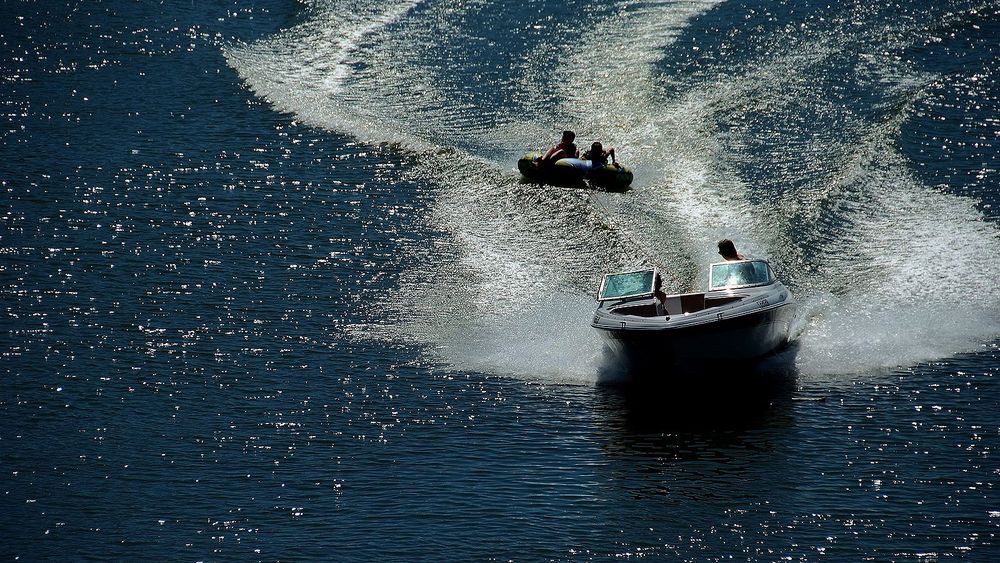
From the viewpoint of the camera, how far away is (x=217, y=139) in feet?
136

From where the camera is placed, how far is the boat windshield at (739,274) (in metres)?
27.6

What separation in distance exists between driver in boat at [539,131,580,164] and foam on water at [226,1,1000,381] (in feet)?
3.12

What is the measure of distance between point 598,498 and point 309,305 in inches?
432

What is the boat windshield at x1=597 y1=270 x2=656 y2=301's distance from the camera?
26688mm

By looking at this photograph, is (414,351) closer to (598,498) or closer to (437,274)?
(437,274)

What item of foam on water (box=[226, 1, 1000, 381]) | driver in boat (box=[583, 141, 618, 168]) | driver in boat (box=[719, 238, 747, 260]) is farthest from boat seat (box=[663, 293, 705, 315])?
driver in boat (box=[583, 141, 618, 168])

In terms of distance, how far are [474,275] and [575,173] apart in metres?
6.93

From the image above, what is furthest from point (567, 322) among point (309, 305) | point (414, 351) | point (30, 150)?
point (30, 150)

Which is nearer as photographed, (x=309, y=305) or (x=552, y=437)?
(x=552, y=437)

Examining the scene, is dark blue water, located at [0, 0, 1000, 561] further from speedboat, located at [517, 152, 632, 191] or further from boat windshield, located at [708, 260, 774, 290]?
boat windshield, located at [708, 260, 774, 290]

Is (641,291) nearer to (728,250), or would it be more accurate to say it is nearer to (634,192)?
(728,250)

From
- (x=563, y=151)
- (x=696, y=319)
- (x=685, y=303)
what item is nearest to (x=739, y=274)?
(x=685, y=303)

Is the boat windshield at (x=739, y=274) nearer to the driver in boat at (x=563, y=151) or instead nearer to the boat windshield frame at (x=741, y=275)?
the boat windshield frame at (x=741, y=275)

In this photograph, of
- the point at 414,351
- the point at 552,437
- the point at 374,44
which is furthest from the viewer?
the point at 374,44
